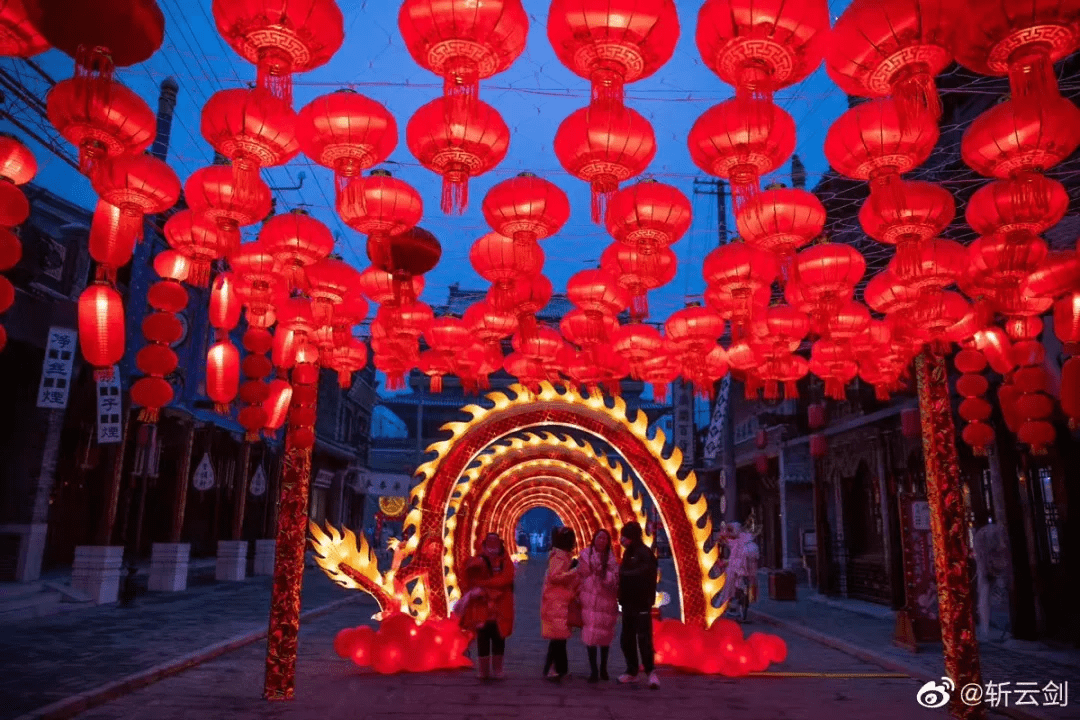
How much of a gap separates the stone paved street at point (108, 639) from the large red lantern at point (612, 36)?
629cm

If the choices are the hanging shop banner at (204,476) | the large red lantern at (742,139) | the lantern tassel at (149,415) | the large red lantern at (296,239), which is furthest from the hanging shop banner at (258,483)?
the large red lantern at (742,139)

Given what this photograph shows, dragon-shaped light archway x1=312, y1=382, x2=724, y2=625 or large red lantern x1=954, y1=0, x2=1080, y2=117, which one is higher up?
large red lantern x1=954, y1=0, x2=1080, y2=117

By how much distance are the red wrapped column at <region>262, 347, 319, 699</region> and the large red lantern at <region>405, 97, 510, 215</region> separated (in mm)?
2941

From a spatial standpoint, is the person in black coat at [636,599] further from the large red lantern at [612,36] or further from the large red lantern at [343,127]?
the large red lantern at [612,36]

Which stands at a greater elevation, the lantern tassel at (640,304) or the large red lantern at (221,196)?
the large red lantern at (221,196)

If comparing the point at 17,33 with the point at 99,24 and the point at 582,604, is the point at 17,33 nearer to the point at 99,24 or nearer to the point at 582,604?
the point at 99,24

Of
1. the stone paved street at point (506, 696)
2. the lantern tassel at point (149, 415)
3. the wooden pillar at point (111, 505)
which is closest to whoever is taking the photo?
the lantern tassel at point (149, 415)

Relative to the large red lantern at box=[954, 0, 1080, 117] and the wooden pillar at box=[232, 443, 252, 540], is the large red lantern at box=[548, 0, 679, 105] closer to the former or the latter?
the large red lantern at box=[954, 0, 1080, 117]

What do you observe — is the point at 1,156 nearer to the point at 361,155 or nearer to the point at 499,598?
the point at 361,155

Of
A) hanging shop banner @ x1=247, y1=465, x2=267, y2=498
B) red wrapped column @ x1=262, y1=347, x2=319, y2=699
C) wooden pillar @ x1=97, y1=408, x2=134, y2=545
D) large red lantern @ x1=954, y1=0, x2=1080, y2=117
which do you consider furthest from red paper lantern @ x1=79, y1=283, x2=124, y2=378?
hanging shop banner @ x1=247, y1=465, x2=267, y2=498

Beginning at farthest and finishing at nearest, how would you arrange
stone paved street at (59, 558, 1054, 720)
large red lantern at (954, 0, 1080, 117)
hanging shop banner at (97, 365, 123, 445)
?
hanging shop banner at (97, 365, 123, 445), stone paved street at (59, 558, 1054, 720), large red lantern at (954, 0, 1080, 117)

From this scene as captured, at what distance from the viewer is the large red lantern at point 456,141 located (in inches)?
196

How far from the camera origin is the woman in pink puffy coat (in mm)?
7591

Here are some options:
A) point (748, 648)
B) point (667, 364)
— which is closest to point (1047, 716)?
point (748, 648)
